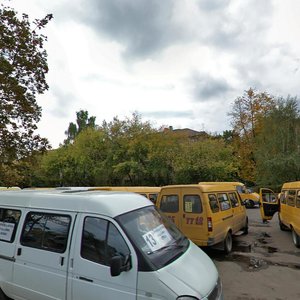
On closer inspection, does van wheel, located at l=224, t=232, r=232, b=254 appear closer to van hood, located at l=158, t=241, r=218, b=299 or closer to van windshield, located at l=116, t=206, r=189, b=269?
van windshield, located at l=116, t=206, r=189, b=269

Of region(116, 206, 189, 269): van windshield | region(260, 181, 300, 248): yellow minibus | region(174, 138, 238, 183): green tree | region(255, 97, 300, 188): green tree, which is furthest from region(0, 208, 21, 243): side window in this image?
region(255, 97, 300, 188): green tree

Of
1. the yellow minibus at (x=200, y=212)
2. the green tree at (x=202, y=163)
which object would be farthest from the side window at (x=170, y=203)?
the green tree at (x=202, y=163)

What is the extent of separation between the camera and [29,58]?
33.8 feet

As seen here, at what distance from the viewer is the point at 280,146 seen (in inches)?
1208

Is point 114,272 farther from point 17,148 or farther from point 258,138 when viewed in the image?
point 258,138

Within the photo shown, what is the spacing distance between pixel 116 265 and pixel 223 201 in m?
6.83

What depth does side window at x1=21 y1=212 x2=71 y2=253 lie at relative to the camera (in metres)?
4.46

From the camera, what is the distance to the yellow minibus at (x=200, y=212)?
27.6 feet

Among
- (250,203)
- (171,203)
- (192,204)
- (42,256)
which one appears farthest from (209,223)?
(250,203)

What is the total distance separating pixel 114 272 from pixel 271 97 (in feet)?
129

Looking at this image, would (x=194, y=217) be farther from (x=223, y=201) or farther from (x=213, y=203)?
(x=223, y=201)

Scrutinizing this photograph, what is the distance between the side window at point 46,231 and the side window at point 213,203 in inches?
203

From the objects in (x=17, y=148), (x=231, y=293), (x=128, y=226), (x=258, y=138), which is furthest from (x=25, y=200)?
(x=258, y=138)

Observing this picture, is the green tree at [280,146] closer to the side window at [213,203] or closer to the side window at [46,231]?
the side window at [213,203]
